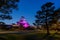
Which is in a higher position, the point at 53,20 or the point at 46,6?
the point at 46,6

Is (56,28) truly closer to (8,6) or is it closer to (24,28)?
(24,28)

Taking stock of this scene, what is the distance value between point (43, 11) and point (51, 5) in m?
1.64

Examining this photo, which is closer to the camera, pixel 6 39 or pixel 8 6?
pixel 8 6

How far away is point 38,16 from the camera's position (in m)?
31.3

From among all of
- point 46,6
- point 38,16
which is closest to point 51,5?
point 46,6

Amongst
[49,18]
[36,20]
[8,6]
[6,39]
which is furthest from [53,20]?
[8,6]

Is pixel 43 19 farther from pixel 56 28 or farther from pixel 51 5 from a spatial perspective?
pixel 56 28

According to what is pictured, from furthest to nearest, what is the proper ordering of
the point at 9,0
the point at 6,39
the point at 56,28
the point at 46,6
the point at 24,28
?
1. the point at 24,28
2. the point at 56,28
3. the point at 46,6
4. the point at 6,39
5. the point at 9,0

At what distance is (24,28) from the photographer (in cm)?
4697

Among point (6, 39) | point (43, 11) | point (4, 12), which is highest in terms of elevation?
point (43, 11)

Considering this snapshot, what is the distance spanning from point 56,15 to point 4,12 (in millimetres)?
14512

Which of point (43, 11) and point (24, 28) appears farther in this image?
point (24, 28)

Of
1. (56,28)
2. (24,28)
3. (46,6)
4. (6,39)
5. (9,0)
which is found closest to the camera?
(9,0)

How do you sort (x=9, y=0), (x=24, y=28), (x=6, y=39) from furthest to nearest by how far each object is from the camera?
(x=24, y=28)
(x=6, y=39)
(x=9, y=0)
